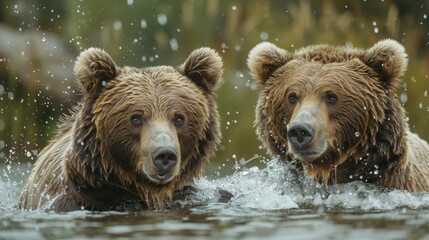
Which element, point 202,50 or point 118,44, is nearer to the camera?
point 202,50

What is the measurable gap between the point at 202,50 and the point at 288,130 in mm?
984

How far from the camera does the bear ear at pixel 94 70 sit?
7.99 m

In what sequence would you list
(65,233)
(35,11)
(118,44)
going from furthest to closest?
(35,11)
(118,44)
(65,233)

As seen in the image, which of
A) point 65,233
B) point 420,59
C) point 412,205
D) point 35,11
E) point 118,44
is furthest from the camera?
point 35,11

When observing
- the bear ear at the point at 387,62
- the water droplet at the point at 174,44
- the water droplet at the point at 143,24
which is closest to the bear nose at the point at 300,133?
the bear ear at the point at 387,62

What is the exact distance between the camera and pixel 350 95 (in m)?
8.48

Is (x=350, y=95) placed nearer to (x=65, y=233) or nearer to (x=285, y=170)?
(x=285, y=170)

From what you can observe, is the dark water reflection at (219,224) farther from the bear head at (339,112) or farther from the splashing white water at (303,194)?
the bear head at (339,112)

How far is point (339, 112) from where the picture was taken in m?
8.43

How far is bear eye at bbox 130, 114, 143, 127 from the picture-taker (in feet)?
25.6

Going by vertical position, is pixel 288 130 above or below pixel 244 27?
below

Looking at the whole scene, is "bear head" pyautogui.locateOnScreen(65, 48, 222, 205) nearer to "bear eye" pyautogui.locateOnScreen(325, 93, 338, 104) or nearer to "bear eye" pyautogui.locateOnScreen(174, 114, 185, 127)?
"bear eye" pyautogui.locateOnScreen(174, 114, 185, 127)

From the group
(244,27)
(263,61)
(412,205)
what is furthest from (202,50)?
(244,27)

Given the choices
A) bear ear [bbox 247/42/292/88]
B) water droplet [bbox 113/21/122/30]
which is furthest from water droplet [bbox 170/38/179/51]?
bear ear [bbox 247/42/292/88]
